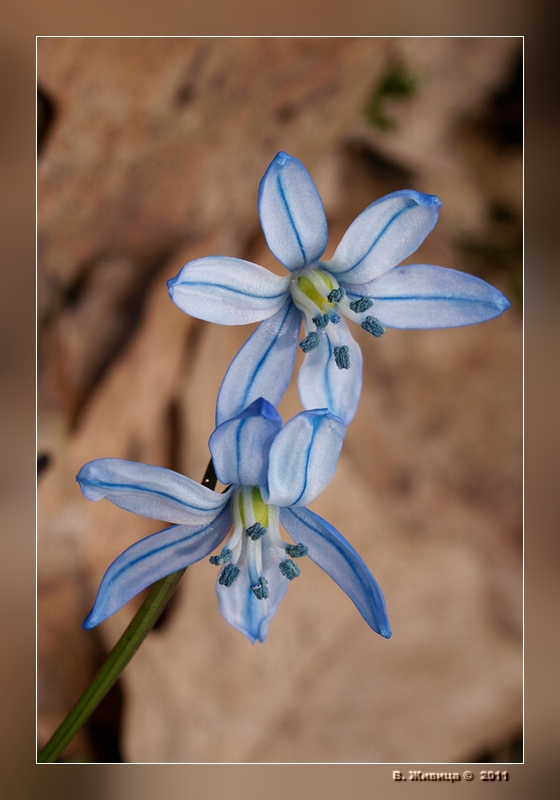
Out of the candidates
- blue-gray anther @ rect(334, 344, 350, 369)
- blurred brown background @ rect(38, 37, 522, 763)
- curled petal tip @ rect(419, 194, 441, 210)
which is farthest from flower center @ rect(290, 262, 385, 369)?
blurred brown background @ rect(38, 37, 522, 763)

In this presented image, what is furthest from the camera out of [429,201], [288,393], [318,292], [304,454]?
[288,393]

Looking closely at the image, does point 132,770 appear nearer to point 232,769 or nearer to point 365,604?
point 232,769

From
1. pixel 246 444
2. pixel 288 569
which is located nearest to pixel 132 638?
pixel 288 569

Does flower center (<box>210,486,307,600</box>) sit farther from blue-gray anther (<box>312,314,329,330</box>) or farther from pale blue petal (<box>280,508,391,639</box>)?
blue-gray anther (<box>312,314,329,330</box>)

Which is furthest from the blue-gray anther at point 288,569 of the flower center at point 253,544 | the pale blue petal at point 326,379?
the pale blue petal at point 326,379

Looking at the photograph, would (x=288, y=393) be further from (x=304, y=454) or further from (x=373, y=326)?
(x=304, y=454)
